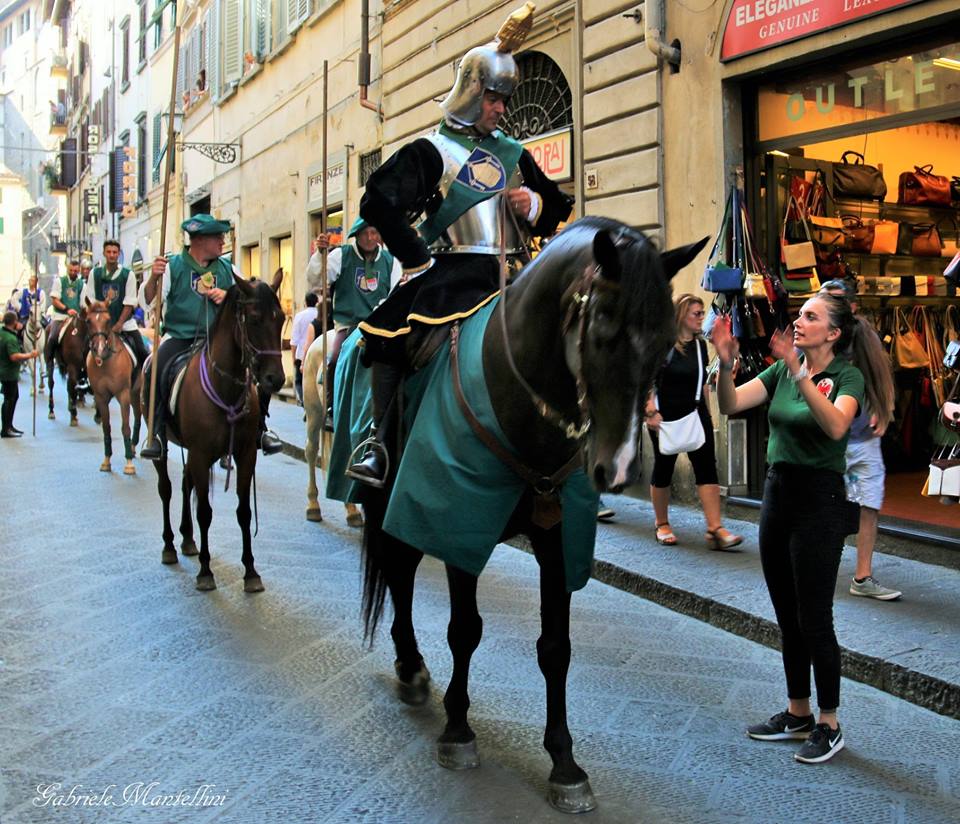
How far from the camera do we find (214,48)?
77.0 feet

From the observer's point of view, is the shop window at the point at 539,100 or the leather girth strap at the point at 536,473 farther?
the shop window at the point at 539,100

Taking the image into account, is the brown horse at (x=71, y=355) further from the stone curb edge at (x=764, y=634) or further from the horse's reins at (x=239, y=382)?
the stone curb edge at (x=764, y=634)

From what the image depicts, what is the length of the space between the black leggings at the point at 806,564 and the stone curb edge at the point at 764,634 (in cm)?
82

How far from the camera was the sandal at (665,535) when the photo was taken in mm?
7434

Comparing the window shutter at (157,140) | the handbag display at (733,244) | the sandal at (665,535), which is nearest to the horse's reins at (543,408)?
the sandal at (665,535)

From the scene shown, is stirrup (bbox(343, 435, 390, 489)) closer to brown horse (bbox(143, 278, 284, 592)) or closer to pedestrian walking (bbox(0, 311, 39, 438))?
brown horse (bbox(143, 278, 284, 592))

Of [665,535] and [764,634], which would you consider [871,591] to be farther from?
[665,535]

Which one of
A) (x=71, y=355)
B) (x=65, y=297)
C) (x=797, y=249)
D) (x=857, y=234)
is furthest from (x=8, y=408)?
(x=857, y=234)

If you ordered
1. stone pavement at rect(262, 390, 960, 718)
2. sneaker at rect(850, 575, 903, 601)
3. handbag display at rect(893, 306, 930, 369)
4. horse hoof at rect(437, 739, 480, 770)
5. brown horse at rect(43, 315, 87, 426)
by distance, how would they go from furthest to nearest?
1. brown horse at rect(43, 315, 87, 426)
2. handbag display at rect(893, 306, 930, 369)
3. sneaker at rect(850, 575, 903, 601)
4. stone pavement at rect(262, 390, 960, 718)
5. horse hoof at rect(437, 739, 480, 770)

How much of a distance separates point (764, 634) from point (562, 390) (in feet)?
8.91

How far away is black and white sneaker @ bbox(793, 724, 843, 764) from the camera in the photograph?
389 centimetres

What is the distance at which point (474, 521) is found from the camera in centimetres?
356
